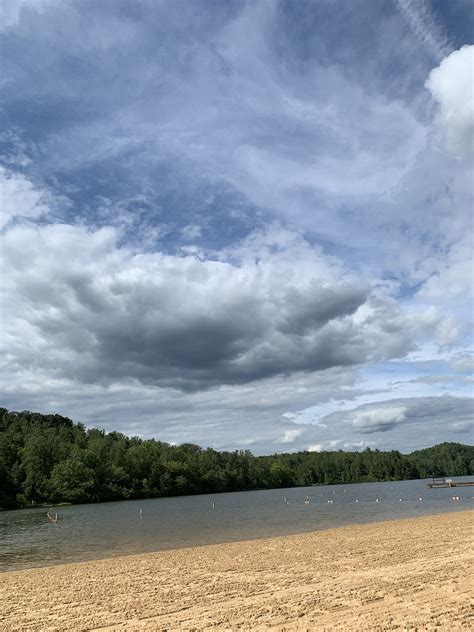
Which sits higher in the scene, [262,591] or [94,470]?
[94,470]

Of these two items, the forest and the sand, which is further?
the forest

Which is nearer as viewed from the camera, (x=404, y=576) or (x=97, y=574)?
(x=404, y=576)

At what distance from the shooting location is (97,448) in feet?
520

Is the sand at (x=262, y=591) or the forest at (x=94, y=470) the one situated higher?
the forest at (x=94, y=470)

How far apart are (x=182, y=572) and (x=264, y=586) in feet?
20.3

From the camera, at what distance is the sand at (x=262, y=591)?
12820mm

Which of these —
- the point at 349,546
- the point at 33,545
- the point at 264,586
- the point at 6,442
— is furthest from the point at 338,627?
the point at 6,442

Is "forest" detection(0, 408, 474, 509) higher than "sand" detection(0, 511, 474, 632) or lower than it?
higher

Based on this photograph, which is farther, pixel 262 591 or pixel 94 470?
pixel 94 470

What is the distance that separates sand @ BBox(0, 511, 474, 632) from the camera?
12.8 m

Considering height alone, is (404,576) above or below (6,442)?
below

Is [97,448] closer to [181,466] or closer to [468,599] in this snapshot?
[181,466]

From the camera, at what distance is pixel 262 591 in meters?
16.7

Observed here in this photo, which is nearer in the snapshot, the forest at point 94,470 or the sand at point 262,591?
the sand at point 262,591
